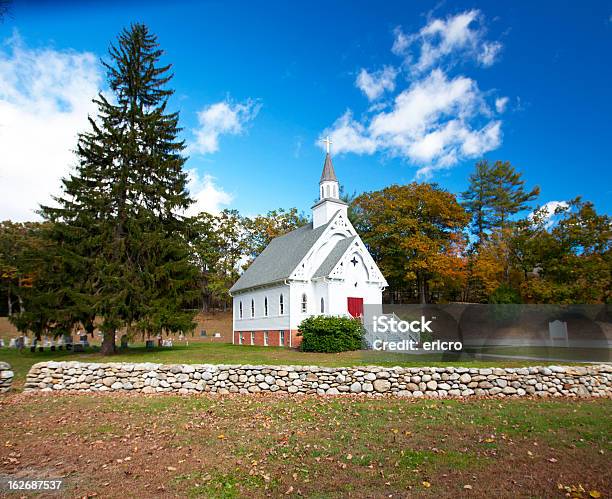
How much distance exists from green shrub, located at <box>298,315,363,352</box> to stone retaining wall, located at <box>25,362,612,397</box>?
8767 mm

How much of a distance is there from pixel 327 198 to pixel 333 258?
18.3 ft

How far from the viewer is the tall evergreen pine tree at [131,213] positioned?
2069 cm

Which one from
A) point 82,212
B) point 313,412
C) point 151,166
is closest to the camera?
point 313,412

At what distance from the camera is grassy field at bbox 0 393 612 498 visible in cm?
575

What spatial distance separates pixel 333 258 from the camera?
89.6 ft

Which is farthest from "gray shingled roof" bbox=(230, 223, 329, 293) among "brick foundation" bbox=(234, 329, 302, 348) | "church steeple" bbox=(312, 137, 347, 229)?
"brick foundation" bbox=(234, 329, 302, 348)

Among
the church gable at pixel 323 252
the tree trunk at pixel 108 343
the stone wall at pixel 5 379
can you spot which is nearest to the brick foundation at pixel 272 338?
the church gable at pixel 323 252

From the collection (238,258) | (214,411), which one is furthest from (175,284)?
(238,258)

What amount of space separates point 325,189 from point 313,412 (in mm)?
23486

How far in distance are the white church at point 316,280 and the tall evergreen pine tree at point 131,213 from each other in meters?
7.29

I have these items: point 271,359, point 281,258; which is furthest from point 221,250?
point 271,359

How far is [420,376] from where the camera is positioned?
1189 centimetres

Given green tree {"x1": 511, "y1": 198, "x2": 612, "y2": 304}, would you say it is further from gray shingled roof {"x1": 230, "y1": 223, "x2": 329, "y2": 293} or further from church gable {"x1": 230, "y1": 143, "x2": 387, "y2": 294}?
gray shingled roof {"x1": 230, "y1": 223, "x2": 329, "y2": 293}

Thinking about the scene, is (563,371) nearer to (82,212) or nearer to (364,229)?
(82,212)
